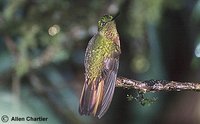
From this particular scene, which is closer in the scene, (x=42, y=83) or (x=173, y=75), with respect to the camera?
(x=173, y=75)

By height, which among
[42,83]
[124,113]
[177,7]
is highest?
[177,7]

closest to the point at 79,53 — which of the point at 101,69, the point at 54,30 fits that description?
the point at 54,30

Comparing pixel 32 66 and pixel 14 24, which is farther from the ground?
pixel 14 24

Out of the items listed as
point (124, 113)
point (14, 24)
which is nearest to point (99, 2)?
point (14, 24)

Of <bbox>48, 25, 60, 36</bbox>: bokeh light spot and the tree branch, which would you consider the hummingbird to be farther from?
<bbox>48, 25, 60, 36</bbox>: bokeh light spot

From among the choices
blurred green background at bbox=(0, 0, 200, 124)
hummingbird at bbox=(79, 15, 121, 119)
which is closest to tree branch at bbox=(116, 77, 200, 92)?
hummingbird at bbox=(79, 15, 121, 119)

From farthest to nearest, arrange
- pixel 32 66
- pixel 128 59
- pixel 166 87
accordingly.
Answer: pixel 128 59 → pixel 32 66 → pixel 166 87

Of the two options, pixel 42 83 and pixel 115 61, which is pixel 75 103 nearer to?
pixel 42 83
